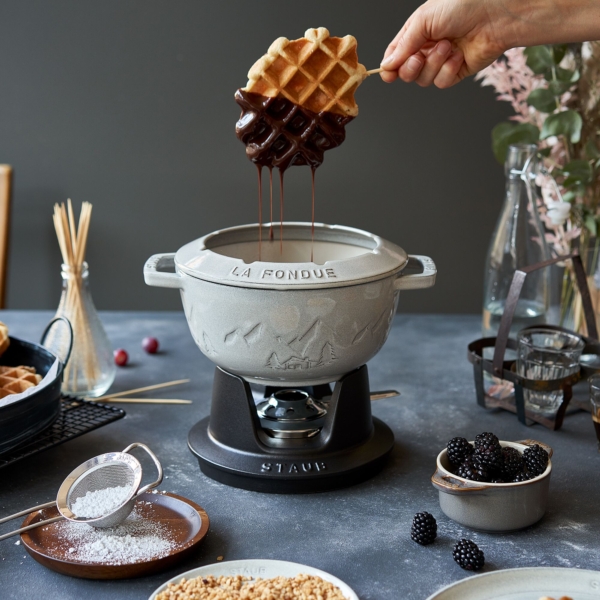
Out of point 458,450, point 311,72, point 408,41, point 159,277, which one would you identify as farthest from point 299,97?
point 458,450

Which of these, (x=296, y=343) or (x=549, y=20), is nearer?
(x=296, y=343)

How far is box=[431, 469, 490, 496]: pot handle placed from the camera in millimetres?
1322

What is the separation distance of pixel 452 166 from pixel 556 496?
7.97ft

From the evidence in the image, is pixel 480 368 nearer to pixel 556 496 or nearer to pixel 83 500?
pixel 556 496

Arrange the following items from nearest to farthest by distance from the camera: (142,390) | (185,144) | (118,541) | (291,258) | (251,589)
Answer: (251,589), (118,541), (291,258), (142,390), (185,144)

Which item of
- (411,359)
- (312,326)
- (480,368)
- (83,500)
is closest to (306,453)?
(312,326)

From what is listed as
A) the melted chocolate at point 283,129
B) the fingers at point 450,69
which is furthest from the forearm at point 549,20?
the melted chocolate at point 283,129

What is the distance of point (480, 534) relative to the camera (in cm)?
137

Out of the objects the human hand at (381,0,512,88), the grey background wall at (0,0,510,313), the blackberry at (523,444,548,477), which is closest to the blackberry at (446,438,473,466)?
the blackberry at (523,444,548,477)

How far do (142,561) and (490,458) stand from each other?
0.59m

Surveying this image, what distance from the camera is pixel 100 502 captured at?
1.35 meters

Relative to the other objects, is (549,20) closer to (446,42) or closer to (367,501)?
(446,42)

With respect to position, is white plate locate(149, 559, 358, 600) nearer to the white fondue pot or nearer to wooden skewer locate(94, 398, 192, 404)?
the white fondue pot

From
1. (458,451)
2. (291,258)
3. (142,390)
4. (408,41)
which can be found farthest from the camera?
(142,390)
